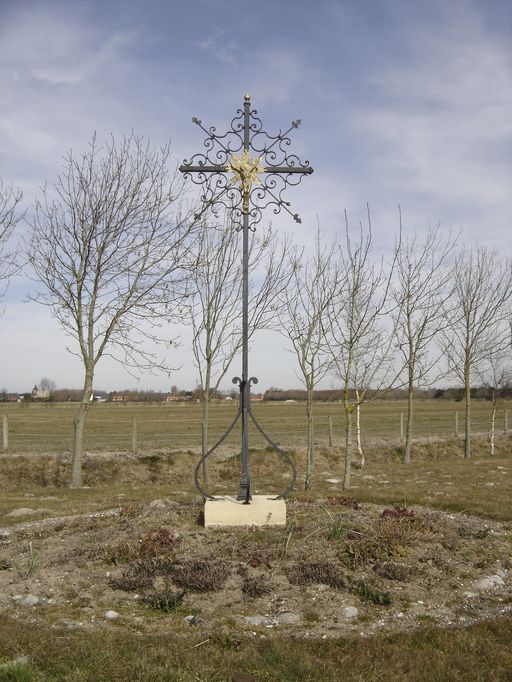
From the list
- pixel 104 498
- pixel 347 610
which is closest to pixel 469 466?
pixel 104 498

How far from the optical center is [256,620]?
161 inches

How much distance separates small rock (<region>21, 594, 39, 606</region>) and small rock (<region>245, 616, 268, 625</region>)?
1.62m

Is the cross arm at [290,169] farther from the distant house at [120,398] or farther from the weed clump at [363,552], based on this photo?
the distant house at [120,398]

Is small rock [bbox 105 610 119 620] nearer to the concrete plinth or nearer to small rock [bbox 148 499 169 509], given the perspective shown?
the concrete plinth

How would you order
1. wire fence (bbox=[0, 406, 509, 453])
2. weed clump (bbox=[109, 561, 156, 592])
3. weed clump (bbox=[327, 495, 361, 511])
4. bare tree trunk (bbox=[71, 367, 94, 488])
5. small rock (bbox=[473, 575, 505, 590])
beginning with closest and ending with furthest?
1. weed clump (bbox=[109, 561, 156, 592])
2. small rock (bbox=[473, 575, 505, 590])
3. weed clump (bbox=[327, 495, 361, 511])
4. bare tree trunk (bbox=[71, 367, 94, 488])
5. wire fence (bbox=[0, 406, 509, 453])

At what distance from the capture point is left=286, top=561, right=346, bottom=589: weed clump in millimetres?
4660

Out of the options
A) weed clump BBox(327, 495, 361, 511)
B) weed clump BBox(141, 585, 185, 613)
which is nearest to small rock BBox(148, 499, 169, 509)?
weed clump BBox(327, 495, 361, 511)

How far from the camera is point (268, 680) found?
3.11m

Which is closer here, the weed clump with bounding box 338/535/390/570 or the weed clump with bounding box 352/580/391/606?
the weed clump with bounding box 352/580/391/606

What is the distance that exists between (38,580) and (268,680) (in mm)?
2559

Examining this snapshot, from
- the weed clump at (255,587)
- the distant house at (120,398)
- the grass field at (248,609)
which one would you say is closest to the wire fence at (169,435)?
the grass field at (248,609)

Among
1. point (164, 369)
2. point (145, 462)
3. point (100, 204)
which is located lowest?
point (145, 462)

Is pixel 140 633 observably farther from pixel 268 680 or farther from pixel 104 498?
pixel 104 498

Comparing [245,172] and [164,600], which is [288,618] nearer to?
[164,600]
